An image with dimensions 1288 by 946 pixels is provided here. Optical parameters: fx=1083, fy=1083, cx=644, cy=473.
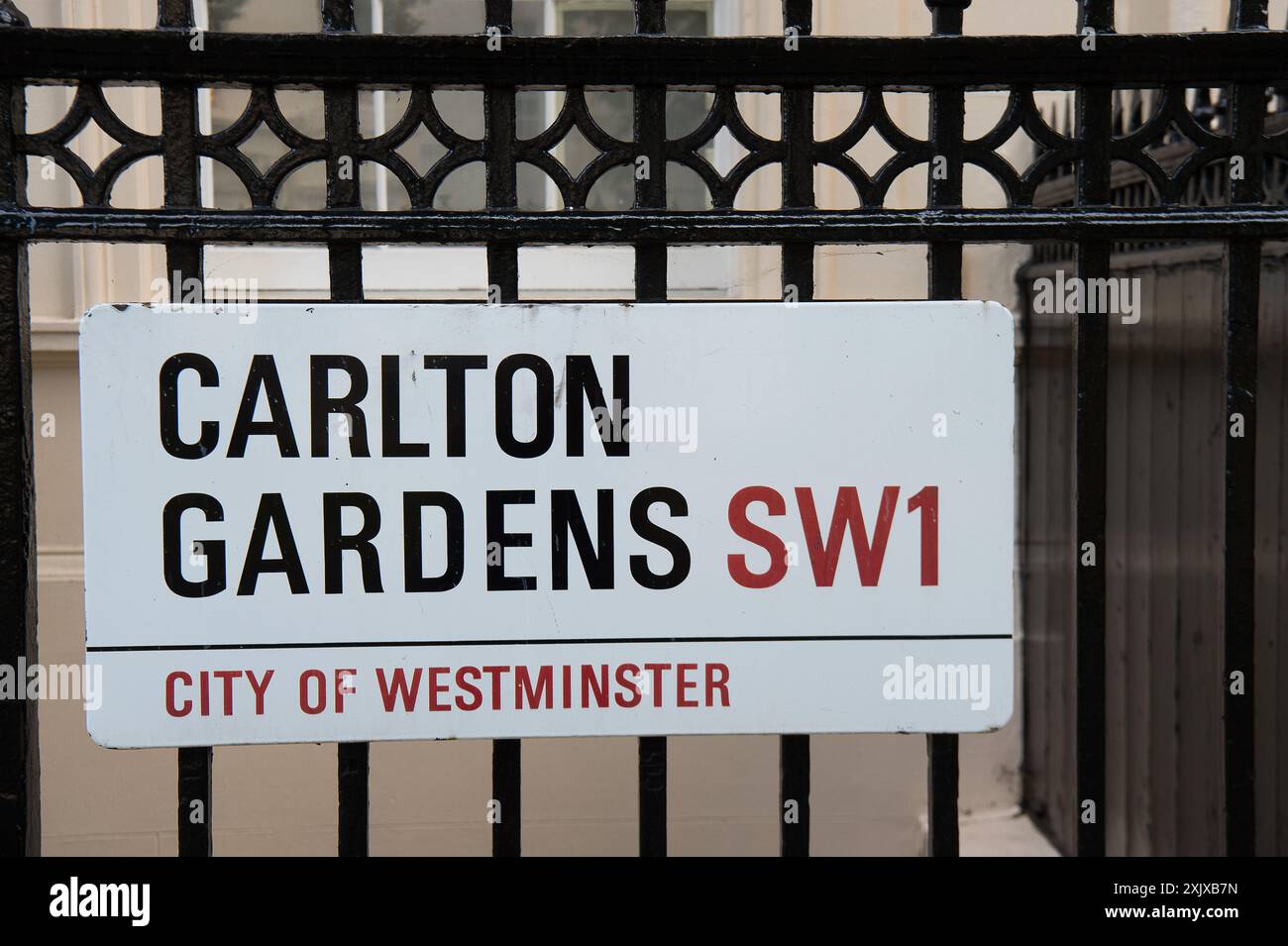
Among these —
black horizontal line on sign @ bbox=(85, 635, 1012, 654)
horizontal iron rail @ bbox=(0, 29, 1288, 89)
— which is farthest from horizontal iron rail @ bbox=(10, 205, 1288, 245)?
black horizontal line on sign @ bbox=(85, 635, 1012, 654)

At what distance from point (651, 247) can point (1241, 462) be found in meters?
1.14

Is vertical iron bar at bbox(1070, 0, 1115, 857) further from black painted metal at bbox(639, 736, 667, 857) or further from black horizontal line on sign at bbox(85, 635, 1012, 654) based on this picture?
black painted metal at bbox(639, 736, 667, 857)

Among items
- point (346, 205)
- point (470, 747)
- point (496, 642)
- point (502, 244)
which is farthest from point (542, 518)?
point (470, 747)

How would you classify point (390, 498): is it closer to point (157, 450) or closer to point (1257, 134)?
point (157, 450)

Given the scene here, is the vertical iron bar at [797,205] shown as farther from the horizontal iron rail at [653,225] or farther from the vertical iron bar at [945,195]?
the vertical iron bar at [945,195]

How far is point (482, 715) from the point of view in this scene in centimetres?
189

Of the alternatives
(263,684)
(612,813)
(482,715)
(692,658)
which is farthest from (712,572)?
(612,813)

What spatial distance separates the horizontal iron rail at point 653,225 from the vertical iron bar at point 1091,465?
65mm

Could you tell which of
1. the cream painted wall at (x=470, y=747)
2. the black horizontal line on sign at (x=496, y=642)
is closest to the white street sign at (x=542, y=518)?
the black horizontal line on sign at (x=496, y=642)

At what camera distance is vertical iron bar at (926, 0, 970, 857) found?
188 cm

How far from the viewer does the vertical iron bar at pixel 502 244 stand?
6.07 feet

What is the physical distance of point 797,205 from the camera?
189 centimetres

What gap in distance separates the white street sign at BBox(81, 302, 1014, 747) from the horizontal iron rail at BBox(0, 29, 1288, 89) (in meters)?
0.39

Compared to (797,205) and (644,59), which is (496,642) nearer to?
(797,205)
